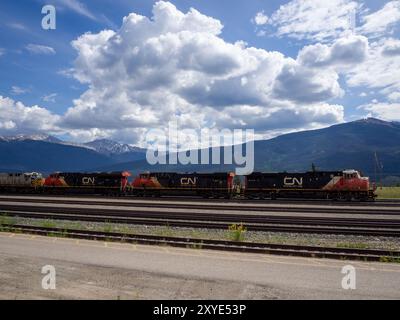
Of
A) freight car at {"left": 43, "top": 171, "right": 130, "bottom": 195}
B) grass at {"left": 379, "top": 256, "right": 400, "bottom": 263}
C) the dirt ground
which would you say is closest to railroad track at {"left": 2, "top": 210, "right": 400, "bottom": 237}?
grass at {"left": 379, "top": 256, "right": 400, "bottom": 263}

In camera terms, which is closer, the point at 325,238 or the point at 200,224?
the point at 325,238

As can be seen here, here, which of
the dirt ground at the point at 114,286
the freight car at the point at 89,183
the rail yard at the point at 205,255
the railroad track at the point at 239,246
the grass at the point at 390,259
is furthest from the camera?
the freight car at the point at 89,183

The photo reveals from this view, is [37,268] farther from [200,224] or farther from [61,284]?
[200,224]

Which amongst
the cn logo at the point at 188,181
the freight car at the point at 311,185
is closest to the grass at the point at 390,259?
the freight car at the point at 311,185

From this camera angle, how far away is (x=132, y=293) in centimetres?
1053

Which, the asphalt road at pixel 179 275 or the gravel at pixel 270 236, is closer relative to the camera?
the asphalt road at pixel 179 275

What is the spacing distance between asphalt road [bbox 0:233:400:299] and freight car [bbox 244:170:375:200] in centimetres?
3047

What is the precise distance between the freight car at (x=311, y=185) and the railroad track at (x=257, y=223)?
18.2m

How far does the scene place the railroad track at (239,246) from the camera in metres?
15.4

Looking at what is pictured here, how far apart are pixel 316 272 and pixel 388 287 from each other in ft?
7.66

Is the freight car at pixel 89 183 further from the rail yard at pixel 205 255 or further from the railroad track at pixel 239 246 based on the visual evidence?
the railroad track at pixel 239 246

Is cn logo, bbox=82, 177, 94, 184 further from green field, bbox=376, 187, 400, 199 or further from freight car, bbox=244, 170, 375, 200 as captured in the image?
green field, bbox=376, 187, 400, 199
